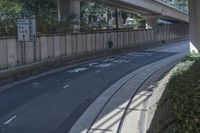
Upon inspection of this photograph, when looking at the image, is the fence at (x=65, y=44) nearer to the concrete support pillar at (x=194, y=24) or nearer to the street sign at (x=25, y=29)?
the street sign at (x=25, y=29)

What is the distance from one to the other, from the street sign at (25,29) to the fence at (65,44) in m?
0.60

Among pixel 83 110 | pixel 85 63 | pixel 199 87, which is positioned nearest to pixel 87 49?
pixel 85 63

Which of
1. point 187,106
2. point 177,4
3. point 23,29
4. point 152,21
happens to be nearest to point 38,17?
point 23,29

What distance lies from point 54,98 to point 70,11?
27.9m

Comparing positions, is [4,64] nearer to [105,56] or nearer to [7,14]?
[7,14]

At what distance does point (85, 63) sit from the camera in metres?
42.0

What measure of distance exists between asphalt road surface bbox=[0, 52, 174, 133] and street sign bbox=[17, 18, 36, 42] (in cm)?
329

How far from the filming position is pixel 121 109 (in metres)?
20.6

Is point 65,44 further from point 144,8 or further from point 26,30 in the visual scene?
point 144,8

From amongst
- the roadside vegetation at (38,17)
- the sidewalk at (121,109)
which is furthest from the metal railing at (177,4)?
the sidewalk at (121,109)

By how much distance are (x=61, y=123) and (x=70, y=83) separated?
10.9m

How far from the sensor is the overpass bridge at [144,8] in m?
50.6

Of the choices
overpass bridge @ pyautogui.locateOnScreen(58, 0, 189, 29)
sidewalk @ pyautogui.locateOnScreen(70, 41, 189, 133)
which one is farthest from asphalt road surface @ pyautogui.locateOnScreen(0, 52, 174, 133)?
overpass bridge @ pyautogui.locateOnScreen(58, 0, 189, 29)

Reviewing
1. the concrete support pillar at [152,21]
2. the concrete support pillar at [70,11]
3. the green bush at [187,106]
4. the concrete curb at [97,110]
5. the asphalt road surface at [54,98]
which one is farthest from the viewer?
the concrete support pillar at [152,21]
